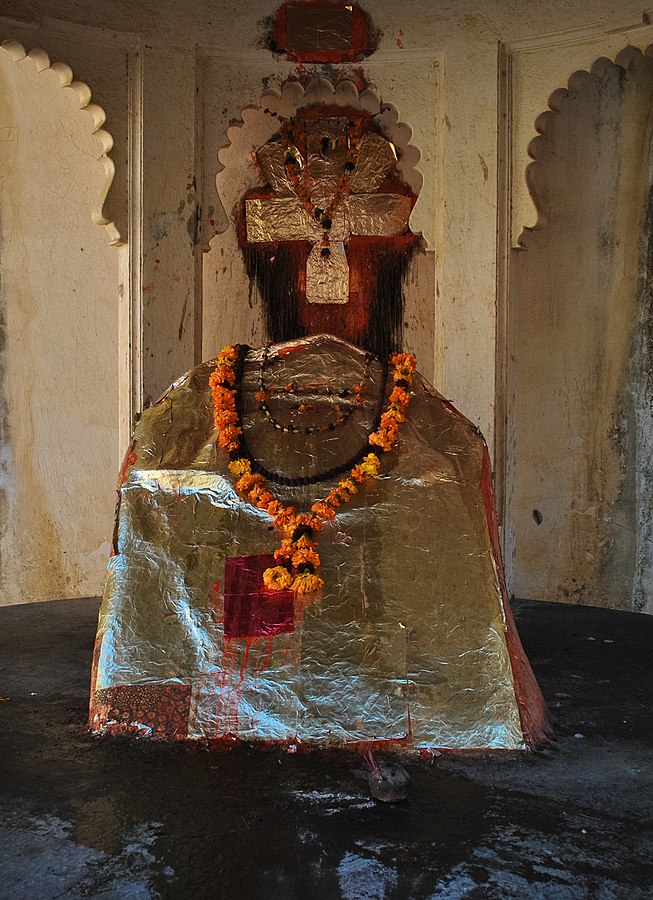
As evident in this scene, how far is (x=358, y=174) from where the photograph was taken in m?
5.98

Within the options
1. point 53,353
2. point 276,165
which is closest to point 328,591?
point 53,353

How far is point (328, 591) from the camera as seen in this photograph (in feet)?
10.5

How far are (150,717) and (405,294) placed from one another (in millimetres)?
3708

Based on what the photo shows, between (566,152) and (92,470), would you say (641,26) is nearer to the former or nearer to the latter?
(566,152)

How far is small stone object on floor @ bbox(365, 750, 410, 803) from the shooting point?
2568 mm

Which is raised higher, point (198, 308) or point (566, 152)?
point (566, 152)

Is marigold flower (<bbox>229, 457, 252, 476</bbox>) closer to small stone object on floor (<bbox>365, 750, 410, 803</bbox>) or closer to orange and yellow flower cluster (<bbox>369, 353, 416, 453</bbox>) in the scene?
orange and yellow flower cluster (<bbox>369, 353, 416, 453</bbox>)

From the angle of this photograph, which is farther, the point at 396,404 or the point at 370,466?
the point at 396,404

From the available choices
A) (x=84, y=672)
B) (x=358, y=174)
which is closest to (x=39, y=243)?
(x=358, y=174)

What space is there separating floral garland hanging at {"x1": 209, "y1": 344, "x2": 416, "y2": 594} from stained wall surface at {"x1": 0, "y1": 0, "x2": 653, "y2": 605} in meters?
1.60

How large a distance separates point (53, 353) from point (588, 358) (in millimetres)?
3419

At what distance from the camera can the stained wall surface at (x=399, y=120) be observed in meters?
5.03

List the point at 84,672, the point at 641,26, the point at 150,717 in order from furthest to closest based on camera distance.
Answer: the point at 641,26 < the point at 84,672 < the point at 150,717

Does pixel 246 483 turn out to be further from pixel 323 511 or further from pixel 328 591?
pixel 328 591
